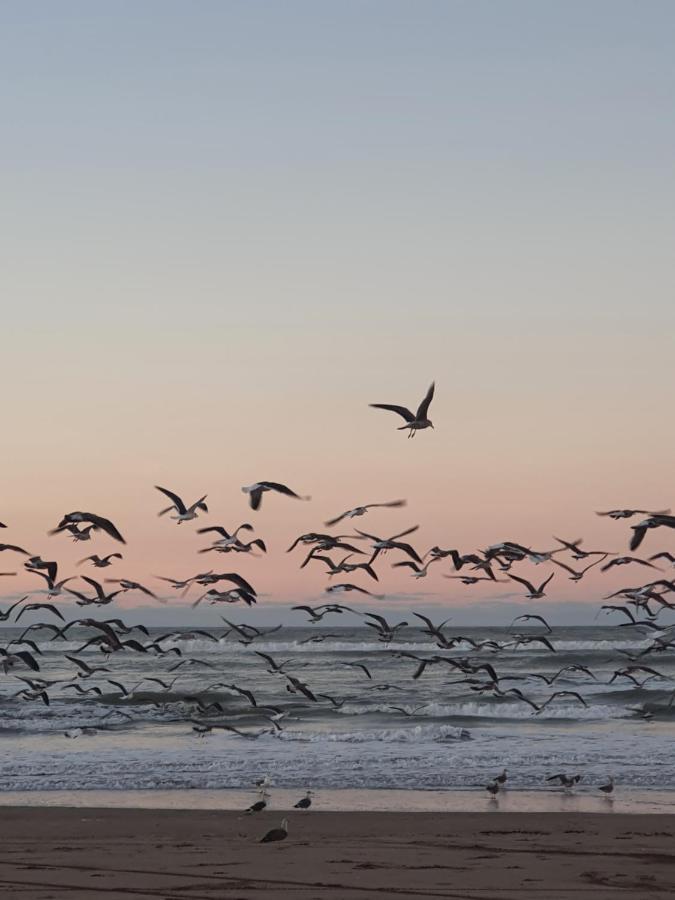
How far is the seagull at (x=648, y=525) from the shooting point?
778 inches

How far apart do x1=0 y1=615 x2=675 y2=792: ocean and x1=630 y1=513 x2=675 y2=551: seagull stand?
447cm

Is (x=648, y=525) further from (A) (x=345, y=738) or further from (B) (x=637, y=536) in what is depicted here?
(A) (x=345, y=738)

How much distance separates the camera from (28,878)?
42.3 feet

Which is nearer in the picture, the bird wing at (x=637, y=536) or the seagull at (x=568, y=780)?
the bird wing at (x=637, y=536)

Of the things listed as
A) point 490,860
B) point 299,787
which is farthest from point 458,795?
point 490,860

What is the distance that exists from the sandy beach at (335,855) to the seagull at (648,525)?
14.3 feet

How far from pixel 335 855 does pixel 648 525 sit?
847cm

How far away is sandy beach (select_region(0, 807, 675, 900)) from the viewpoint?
488 inches

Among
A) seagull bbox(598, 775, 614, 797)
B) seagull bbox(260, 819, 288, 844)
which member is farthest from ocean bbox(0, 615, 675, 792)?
seagull bbox(260, 819, 288, 844)

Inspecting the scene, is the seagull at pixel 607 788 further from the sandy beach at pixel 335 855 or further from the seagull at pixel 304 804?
the seagull at pixel 304 804

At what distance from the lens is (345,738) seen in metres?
28.8

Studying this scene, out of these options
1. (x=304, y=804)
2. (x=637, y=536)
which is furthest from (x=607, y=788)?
(x=304, y=804)

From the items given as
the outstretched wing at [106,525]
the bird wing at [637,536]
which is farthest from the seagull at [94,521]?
the bird wing at [637,536]

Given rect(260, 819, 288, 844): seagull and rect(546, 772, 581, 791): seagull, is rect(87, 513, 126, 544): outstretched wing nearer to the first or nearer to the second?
rect(260, 819, 288, 844): seagull
